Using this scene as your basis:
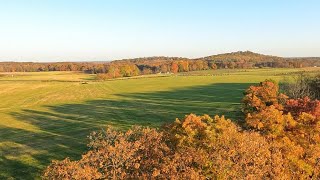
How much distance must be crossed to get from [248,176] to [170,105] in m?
84.7

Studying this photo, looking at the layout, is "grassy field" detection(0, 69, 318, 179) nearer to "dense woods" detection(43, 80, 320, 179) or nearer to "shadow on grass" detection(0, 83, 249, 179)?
"shadow on grass" detection(0, 83, 249, 179)

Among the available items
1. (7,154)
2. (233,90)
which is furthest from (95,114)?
(233,90)

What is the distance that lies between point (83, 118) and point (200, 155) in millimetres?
68553

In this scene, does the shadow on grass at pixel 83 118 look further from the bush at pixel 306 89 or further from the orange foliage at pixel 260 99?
the bush at pixel 306 89

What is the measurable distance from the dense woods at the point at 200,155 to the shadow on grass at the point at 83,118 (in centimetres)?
2238

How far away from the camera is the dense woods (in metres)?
28.4

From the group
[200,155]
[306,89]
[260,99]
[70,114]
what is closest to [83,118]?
[70,114]

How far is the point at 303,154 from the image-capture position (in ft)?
129

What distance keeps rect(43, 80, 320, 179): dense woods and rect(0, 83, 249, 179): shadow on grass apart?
22.4 m

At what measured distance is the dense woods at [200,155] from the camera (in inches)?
1120

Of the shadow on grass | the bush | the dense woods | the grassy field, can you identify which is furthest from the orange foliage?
the bush

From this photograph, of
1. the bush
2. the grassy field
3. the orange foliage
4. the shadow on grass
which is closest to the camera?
the shadow on grass

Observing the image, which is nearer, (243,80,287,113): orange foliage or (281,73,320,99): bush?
(243,80,287,113): orange foliage

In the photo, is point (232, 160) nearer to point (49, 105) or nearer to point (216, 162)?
point (216, 162)
